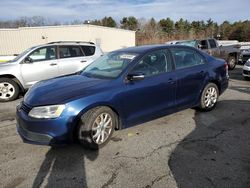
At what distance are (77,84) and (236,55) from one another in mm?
12243

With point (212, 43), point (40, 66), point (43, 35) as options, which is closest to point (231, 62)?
point (212, 43)

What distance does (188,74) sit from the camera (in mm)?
5363

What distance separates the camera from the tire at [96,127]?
3.99 metres

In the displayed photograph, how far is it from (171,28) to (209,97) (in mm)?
63573

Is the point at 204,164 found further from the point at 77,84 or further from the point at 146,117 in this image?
the point at 77,84

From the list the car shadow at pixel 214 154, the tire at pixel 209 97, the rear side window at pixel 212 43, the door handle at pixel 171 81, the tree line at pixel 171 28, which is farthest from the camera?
the tree line at pixel 171 28

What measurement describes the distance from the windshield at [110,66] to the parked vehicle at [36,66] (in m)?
3.13

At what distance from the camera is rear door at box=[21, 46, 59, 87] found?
7.87 metres

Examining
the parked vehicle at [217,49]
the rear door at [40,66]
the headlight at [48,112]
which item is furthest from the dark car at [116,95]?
the parked vehicle at [217,49]

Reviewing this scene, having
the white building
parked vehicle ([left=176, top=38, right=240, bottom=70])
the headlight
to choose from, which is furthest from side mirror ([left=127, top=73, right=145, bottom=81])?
the white building

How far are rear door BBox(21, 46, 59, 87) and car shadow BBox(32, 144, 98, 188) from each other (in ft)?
13.9

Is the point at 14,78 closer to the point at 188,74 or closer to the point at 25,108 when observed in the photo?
the point at 25,108

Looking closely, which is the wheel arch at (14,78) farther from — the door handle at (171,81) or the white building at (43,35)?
the white building at (43,35)

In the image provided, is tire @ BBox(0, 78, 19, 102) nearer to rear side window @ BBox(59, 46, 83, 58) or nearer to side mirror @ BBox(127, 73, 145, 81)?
rear side window @ BBox(59, 46, 83, 58)
